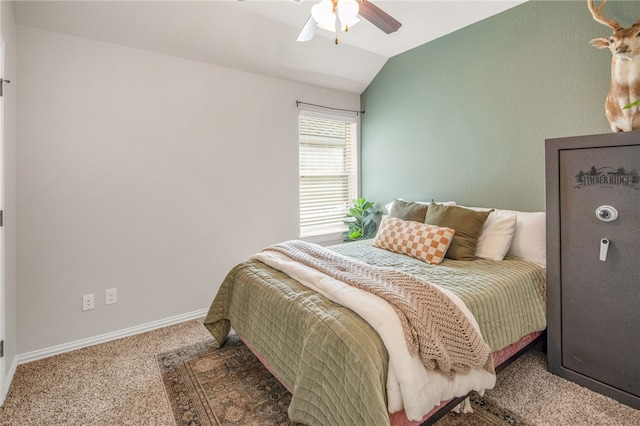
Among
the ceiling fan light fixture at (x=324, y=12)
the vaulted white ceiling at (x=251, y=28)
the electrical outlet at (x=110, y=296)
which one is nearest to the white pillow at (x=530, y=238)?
the vaulted white ceiling at (x=251, y=28)

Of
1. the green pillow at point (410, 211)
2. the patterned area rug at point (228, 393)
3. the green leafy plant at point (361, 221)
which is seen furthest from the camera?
the green leafy plant at point (361, 221)

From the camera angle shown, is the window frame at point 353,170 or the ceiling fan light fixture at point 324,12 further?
the window frame at point 353,170

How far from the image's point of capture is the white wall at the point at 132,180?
7.39ft

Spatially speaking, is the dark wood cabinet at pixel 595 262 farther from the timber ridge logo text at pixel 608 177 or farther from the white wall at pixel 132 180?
the white wall at pixel 132 180

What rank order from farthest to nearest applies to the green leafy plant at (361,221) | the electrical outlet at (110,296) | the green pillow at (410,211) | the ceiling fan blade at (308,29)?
the green leafy plant at (361,221), the green pillow at (410,211), the electrical outlet at (110,296), the ceiling fan blade at (308,29)

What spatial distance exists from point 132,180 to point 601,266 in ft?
10.7

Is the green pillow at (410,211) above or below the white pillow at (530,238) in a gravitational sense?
above

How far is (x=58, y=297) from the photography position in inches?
92.1

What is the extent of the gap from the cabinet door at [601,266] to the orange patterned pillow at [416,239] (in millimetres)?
706

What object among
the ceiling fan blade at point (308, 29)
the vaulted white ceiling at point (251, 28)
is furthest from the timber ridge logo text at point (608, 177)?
the ceiling fan blade at point (308, 29)

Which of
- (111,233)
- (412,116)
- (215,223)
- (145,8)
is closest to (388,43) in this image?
(412,116)

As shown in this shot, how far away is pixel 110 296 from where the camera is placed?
2.54m

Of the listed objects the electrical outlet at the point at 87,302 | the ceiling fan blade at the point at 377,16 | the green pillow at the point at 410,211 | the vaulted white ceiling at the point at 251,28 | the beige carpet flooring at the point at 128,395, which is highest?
the vaulted white ceiling at the point at 251,28

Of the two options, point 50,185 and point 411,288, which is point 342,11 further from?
point 50,185
